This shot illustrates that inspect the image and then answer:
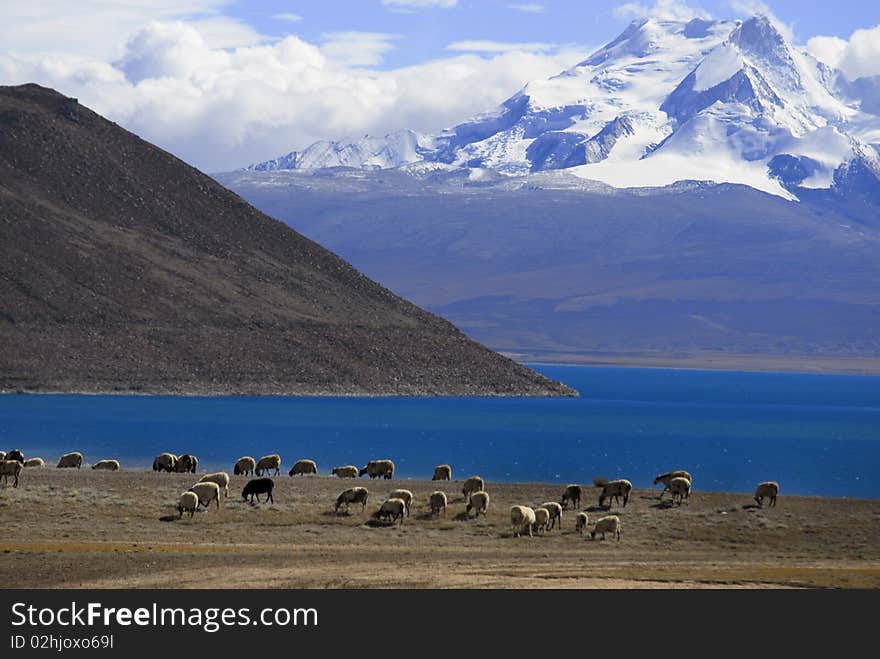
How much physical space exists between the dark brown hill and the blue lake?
4.70m

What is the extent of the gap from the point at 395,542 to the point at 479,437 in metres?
59.4

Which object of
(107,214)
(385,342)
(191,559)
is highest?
(107,214)

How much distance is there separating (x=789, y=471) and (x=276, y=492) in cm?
3590

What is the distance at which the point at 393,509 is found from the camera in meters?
49.2

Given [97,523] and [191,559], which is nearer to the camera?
[191,559]

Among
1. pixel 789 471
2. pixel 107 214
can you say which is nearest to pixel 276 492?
pixel 789 471

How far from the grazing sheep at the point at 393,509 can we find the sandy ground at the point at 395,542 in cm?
42

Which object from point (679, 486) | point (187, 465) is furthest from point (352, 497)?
point (187, 465)

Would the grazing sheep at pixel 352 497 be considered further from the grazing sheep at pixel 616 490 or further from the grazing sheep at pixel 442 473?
the grazing sheep at pixel 442 473

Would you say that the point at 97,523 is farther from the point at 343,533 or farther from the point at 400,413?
the point at 400,413

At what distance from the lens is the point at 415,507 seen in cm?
5266
